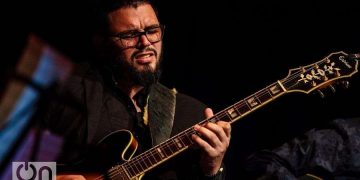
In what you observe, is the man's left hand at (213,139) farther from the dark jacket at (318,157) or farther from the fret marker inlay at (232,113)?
the dark jacket at (318,157)

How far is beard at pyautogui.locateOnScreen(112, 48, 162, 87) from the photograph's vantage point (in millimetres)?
2092

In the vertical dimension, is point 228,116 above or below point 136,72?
below

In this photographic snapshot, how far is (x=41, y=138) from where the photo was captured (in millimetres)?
2031

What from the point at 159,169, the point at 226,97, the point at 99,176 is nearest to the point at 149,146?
the point at 159,169

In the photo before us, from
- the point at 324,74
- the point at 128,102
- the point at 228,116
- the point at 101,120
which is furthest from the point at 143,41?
the point at 324,74

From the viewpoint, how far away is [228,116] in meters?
1.99

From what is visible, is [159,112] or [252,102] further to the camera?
[159,112]

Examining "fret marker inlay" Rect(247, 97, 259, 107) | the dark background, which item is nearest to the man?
"fret marker inlay" Rect(247, 97, 259, 107)

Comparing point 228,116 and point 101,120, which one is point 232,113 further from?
point 101,120

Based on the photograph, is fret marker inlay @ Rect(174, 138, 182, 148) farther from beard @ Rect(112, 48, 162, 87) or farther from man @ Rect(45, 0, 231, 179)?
beard @ Rect(112, 48, 162, 87)

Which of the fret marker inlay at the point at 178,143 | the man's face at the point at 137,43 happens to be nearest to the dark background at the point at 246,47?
the man's face at the point at 137,43

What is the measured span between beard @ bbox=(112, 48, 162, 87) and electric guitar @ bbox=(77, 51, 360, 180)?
11.6 inches

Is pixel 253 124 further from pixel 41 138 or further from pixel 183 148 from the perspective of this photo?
pixel 41 138

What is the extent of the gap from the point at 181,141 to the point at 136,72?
38 centimetres
